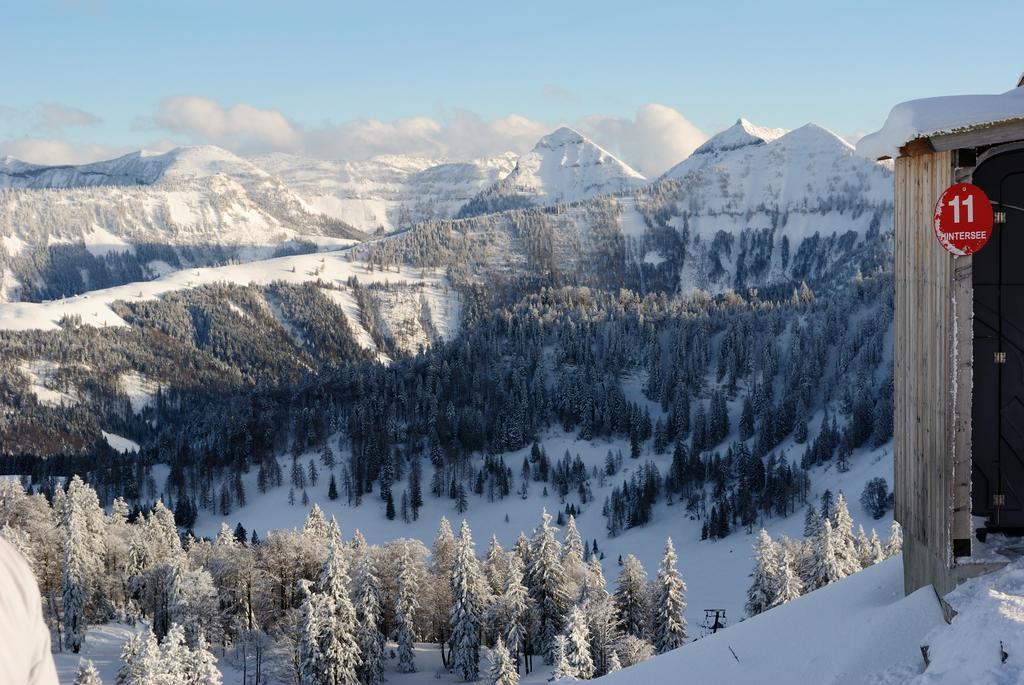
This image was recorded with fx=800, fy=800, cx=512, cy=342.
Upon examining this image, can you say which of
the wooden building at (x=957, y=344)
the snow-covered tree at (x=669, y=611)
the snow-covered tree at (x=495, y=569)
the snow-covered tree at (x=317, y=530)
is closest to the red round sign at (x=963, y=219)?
the wooden building at (x=957, y=344)

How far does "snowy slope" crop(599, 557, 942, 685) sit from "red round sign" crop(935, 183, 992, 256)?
169 inches

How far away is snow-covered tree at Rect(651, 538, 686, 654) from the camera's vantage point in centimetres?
4706

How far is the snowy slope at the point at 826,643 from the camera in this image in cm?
928

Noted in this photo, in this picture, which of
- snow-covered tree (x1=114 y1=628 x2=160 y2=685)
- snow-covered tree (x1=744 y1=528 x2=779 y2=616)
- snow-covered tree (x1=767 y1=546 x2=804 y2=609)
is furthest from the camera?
snow-covered tree (x1=744 y1=528 x2=779 y2=616)

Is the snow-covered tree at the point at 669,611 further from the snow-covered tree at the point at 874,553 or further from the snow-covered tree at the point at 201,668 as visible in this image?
the snow-covered tree at the point at 201,668

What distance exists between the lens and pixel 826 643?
1045 cm

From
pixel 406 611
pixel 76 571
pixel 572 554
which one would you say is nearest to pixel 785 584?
pixel 572 554

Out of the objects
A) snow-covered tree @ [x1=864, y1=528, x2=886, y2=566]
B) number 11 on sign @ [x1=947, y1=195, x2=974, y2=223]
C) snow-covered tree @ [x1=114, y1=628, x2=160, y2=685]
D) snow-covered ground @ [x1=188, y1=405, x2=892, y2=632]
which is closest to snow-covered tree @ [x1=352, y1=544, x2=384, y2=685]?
snow-covered tree @ [x1=114, y1=628, x2=160, y2=685]

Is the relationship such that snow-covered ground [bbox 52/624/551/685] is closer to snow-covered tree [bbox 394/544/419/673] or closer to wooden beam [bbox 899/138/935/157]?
snow-covered tree [bbox 394/544/419/673]

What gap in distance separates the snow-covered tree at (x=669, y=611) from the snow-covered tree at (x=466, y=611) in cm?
1133

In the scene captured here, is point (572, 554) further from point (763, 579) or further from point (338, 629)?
point (338, 629)

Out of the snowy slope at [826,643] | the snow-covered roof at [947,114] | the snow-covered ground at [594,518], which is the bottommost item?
the snow-covered ground at [594,518]

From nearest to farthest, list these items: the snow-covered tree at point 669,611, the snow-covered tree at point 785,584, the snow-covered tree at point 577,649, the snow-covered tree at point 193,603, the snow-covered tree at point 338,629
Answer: the snow-covered tree at point 577,649 < the snow-covered tree at point 338,629 < the snow-covered tree at point 785,584 < the snow-covered tree at point 669,611 < the snow-covered tree at point 193,603

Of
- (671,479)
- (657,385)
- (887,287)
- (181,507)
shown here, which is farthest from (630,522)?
(887,287)
